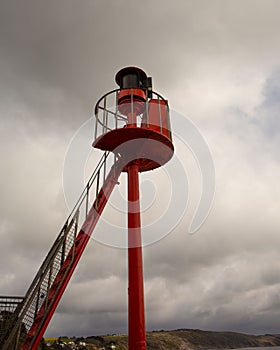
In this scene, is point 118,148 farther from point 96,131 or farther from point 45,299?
point 45,299

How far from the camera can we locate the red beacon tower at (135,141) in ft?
49.3

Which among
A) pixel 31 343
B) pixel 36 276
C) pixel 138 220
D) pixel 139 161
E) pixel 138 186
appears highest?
pixel 139 161

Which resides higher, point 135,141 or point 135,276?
point 135,141

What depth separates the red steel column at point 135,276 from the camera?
46.8 feet

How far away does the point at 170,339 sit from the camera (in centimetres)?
19788

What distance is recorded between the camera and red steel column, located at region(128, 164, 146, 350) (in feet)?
46.8

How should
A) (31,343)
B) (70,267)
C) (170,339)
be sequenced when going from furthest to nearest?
1. (170,339)
2. (70,267)
3. (31,343)

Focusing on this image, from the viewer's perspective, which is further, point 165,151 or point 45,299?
point 165,151

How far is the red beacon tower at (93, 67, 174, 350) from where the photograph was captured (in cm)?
1502

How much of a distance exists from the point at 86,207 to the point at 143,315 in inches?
226

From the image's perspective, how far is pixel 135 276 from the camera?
15102 mm

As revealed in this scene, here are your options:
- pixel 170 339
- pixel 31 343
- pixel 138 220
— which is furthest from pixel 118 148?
pixel 170 339

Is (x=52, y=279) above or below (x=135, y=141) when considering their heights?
below

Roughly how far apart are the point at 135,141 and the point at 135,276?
6.58 meters
